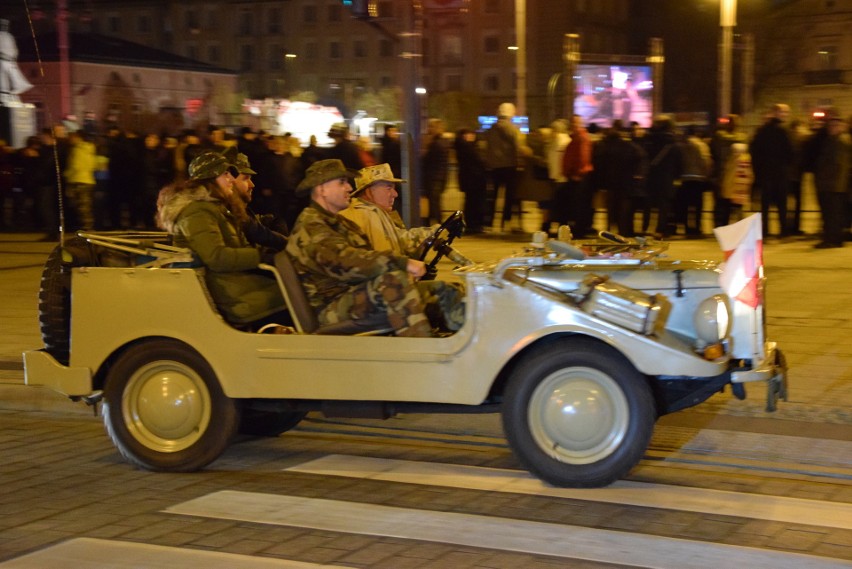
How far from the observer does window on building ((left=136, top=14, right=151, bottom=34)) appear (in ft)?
313

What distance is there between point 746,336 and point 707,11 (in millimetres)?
75306

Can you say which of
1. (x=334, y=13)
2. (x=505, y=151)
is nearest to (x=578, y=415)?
(x=505, y=151)

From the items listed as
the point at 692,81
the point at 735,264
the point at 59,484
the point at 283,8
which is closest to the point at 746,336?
the point at 735,264

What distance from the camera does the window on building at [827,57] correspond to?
64.9m

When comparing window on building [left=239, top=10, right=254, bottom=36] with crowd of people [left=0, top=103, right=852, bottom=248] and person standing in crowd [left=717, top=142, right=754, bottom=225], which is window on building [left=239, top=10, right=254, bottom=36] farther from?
person standing in crowd [left=717, top=142, right=754, bottom=225]

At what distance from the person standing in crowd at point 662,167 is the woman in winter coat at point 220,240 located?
10.6 meters

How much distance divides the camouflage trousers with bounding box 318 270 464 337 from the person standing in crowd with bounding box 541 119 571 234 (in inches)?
424

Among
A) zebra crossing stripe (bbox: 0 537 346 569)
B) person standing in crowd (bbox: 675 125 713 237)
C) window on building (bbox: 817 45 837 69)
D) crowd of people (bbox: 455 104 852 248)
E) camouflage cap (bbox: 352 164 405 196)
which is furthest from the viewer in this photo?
window on building (bbox: 817 45 837 69)

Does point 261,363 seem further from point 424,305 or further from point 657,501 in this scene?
point 657,501

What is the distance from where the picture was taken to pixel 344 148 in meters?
17.3

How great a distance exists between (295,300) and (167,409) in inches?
37.8

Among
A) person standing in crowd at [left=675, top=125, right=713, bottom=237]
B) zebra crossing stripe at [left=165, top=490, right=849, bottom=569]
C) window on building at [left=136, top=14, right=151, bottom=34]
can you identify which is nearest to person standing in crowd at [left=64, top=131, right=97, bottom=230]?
person standing in crowd at [left=675, top=125, right=713, bottom=237]

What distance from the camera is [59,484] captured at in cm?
627

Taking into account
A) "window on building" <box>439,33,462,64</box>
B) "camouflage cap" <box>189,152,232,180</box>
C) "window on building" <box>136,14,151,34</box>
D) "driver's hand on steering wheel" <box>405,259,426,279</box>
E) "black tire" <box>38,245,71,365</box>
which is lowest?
"black tire" <box>38,245,71,365</box>
